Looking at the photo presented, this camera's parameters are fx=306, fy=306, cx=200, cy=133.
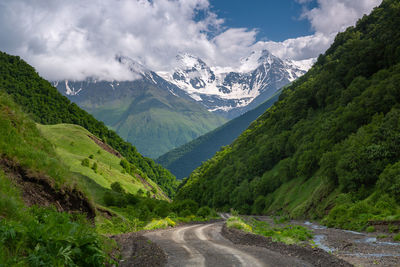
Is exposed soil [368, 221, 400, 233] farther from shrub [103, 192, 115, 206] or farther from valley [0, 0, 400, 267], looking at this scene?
shrub [103, 192, 115, 206]

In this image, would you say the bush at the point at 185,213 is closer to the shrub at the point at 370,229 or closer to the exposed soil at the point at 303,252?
the shrub at the point at 370,229

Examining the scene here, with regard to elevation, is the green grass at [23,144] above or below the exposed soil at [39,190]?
above

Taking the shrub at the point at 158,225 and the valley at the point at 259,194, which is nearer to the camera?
the valley at the point at 259,194

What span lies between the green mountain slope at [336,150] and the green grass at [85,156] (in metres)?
35.1

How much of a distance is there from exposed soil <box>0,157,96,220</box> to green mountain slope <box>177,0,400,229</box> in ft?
85.0

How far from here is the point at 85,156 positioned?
A: 9169 centimetres

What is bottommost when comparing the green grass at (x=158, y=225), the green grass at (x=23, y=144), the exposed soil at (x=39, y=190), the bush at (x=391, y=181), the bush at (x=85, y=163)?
the green grass at (x=158, y=225)

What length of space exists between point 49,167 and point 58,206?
2.34 meters

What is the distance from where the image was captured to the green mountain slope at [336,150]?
39000mm

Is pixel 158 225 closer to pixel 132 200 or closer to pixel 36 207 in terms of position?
pixel 36 207

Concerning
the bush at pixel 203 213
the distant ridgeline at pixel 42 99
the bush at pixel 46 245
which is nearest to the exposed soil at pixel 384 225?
the bush at pixel 46 245

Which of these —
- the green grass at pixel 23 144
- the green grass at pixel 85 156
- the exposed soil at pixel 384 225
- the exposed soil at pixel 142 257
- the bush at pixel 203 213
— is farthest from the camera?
the green grass at pixel 85 156

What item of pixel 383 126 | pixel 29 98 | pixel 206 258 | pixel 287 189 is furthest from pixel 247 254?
pixel 29 98

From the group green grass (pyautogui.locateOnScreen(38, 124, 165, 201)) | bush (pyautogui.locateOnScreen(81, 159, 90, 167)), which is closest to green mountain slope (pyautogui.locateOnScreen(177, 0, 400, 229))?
green grass (pyautogui.locateOnScreen(38, 124, 165, 201))
